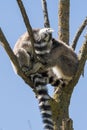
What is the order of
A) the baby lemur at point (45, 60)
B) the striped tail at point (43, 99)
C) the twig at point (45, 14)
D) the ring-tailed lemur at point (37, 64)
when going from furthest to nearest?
the twig at point (45, 14)
the baby lemur at point (45, 60)
the ring-tailed lemur at point (37, 64)
the striped tail at point (43, 99)

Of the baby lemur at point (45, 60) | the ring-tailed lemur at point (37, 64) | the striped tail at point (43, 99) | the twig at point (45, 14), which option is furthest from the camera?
the twig at point (45, 14)

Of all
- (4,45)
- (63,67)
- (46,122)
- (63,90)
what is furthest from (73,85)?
(63,67)

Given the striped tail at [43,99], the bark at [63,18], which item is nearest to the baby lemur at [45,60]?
the striped tail at [43,99]

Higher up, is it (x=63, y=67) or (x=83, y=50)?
(x=63, y=67)

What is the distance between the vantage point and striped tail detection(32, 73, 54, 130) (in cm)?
567

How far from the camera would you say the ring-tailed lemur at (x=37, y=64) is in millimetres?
5991

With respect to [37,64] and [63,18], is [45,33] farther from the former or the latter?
[37,64]

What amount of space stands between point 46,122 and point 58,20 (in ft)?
7.07

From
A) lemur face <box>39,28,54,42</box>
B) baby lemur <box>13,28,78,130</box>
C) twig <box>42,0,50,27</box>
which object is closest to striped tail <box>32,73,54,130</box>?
baby lemur <box>13,28,78,130</box>

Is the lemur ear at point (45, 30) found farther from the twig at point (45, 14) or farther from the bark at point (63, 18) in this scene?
the bark at point (63, 18)

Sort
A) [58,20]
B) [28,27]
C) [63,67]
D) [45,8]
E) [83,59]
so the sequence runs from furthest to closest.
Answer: [63,67] → [58,20] → [45,8] → [83,59] → [28,27]

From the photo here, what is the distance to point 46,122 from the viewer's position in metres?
5.66

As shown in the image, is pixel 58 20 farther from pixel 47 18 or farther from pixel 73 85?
pixel 73 85

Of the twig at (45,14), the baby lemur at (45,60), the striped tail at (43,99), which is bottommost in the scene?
the striped tail at (43,99)
